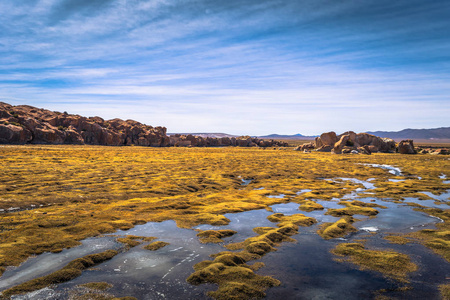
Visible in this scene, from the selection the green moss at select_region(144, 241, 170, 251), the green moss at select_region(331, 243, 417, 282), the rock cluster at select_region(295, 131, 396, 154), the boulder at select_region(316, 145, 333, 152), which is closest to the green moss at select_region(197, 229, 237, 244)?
the green moss at select_region(144, 241, 170, 251)

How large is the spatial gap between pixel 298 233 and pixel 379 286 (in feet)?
13.3

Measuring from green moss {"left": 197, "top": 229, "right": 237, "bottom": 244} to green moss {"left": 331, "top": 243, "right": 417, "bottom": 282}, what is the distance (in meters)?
3.93

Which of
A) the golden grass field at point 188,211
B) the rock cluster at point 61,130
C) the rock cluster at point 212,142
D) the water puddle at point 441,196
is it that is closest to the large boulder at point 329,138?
the rock cluster at point 212,142

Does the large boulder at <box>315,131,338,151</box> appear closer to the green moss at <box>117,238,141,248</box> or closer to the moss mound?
the moss mound

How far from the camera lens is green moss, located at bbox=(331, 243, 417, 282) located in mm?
7371

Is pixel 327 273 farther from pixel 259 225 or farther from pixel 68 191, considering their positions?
pixel 68 191

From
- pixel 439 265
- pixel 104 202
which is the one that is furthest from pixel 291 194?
Result: pixel 104 202

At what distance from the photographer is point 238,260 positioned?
793cm

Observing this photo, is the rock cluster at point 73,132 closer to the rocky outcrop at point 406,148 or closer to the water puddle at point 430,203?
the rocky outcrop at point 406,148

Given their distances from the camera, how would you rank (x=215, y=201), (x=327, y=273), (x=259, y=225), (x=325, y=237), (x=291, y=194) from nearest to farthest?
(x=327, y=273)
(x=325, y=237)
(x=259, y=225)
(x=215, y=201)
(x=291, y=194)

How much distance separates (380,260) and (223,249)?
4974mm

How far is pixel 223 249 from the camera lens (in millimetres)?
8898

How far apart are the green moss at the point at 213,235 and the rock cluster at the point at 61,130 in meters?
79.9

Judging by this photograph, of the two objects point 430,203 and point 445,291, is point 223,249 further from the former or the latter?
point 430,203
